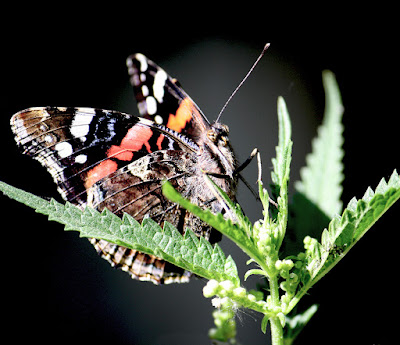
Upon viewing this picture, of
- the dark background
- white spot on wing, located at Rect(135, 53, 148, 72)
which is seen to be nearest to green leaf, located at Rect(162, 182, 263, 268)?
white spot on wing, located at Rect(135, 53, 148, 72)

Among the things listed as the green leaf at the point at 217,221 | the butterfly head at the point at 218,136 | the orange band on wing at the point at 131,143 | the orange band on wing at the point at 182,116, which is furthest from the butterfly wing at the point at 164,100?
the green leaf at the point at 217,221

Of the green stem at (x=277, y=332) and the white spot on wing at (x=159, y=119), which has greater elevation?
the white spot on wing at (x=159, y=119)

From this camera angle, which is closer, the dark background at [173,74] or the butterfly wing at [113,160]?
the butterfly wing at [113,160]

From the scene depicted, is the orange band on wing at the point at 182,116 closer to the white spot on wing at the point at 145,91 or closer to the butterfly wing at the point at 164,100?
the butterfly wing at the point at 164,100

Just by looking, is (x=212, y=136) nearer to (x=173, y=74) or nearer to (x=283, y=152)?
(x=283, y=152)

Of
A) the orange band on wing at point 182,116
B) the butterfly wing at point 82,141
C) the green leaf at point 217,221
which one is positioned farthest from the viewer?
the orange band on wing at point 182,116

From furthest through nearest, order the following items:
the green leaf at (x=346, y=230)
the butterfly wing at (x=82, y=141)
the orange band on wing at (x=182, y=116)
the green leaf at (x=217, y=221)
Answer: the orange band on wing at (x=182, y=116)
the butterfly wing at (x=82, y=141)
the green leaf at (x=346, y=230)
the green leaf at (x=217, y=221)
